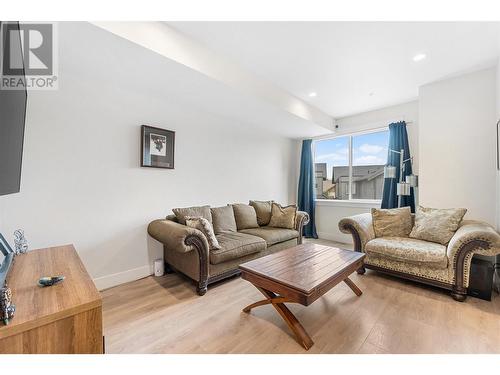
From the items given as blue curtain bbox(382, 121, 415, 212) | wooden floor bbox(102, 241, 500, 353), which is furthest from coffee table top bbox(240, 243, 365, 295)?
blue curtain bbox(382, 121, 415, 212)

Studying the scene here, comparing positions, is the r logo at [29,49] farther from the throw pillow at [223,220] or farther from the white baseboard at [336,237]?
the white baseboard at [336,237]

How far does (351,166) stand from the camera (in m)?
4.52

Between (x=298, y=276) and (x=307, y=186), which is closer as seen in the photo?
(x=298, y=276)

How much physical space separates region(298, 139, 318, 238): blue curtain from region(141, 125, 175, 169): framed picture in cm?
297

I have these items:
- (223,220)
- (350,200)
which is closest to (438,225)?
(350,200)

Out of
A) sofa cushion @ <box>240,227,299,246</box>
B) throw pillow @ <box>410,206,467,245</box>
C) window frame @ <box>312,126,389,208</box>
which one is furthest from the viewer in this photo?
window frame @ <box>312,126,389,208</box>

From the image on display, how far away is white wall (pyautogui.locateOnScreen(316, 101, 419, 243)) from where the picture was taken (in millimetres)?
3629

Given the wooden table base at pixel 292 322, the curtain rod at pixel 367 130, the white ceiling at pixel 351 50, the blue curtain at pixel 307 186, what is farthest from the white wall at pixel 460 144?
the wooden table base at pixel 292 322

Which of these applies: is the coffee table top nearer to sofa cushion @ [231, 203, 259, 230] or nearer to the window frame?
sofa cushion @ [231, 203, 259, 230]

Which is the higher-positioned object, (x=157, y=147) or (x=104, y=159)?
(x=157, y=147)

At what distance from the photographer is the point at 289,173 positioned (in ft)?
16.7

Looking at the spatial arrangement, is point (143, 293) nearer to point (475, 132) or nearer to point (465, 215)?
A: point (465, 215)

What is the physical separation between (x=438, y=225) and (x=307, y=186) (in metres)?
2.47

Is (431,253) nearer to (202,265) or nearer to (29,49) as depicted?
(202,265)
